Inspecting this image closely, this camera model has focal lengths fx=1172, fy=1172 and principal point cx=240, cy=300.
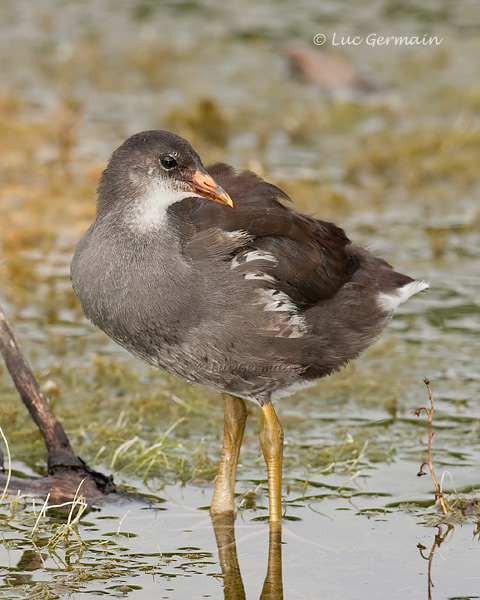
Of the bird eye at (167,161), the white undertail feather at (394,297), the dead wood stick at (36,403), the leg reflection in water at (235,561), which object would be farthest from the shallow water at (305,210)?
the bird eye at (167,161)

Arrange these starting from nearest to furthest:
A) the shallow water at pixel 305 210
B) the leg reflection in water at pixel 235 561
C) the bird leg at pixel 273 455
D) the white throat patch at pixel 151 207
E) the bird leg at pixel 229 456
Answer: the leg reflection in water at pixel 235 561 < the white throat patch at pixel 151 207 < the shallow water at pixel 305 210 < the bird leg at pixel 273 455 < the bird leg at pixel 229 456

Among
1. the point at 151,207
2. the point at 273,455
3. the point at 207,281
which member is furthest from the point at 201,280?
the point at 273,455

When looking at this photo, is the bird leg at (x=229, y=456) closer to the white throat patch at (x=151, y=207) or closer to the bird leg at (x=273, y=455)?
the bird leg at (x=273, y=455)

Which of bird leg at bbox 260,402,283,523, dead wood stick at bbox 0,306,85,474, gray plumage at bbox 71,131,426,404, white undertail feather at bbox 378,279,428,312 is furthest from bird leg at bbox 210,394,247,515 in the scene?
white undertail feather at bbox 378,279,428,312

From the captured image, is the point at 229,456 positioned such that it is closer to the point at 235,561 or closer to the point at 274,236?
the point at 235,561

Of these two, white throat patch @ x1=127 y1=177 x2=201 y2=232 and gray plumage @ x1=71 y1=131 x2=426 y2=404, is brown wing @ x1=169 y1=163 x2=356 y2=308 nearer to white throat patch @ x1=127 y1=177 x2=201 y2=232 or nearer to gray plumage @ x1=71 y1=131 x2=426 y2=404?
gray plumage @ x1=71 y1=131 x2=426 y2=404

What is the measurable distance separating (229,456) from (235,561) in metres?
0.66

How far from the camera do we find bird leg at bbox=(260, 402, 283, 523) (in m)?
5.45

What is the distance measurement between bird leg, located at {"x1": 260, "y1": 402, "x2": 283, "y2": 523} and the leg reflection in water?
9 centimetres

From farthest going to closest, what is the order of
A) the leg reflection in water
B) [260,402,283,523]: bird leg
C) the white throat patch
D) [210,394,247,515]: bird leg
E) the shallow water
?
[210,394,247,515]: bird leg
[260,402,283,523]: bird leg
the shallow water
the white throat patch
the leg reflection in water

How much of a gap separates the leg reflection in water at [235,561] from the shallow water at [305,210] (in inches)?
Answer: 1.1

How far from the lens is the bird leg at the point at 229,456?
561 centimetres

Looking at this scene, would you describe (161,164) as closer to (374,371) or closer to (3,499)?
(3,499)

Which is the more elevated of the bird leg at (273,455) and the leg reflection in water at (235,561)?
the bird leg at (273,455)
